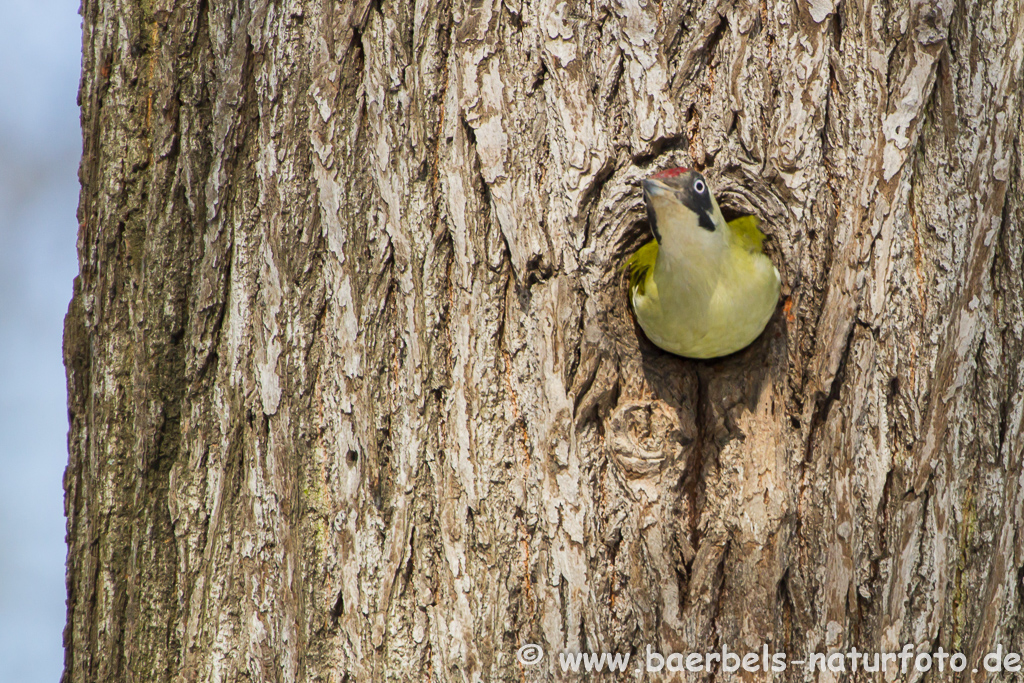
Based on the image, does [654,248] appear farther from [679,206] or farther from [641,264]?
[679,206]

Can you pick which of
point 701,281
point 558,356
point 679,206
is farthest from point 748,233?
point 558,356

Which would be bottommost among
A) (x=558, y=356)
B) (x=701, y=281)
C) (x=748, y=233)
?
(x=558, y=356)

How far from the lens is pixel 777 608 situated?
1.80m

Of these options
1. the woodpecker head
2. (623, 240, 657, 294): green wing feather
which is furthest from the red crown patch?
(623, 240, 657, 294): green wing feather

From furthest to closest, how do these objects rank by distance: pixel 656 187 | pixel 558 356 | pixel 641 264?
pixel 641 264
pixel 558 356
pixel 656 187

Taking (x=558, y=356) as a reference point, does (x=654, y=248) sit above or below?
above

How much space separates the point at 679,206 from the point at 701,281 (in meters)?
0.23

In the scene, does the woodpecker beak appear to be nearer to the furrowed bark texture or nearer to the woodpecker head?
the woodpecker head

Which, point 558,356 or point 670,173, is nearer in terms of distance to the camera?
point 670,173

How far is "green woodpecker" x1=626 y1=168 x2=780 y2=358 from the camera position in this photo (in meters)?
1.77

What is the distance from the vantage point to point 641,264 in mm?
1961

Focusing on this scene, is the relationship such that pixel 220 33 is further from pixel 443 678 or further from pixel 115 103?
pixel 443 678

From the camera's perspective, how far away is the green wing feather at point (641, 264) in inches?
75.2

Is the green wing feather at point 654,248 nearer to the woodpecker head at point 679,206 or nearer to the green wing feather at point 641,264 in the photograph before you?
the green wing feather at point 641,264
